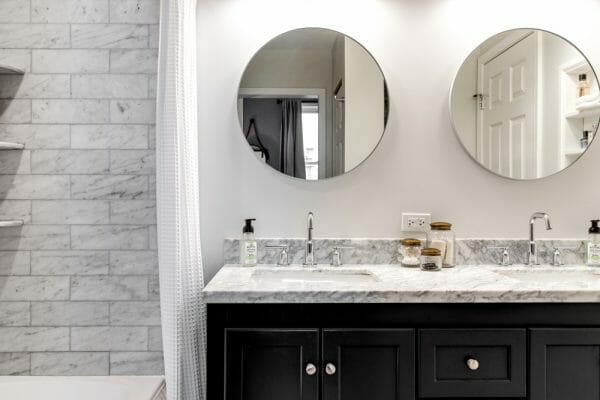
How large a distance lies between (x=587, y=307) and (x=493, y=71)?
1091 mm

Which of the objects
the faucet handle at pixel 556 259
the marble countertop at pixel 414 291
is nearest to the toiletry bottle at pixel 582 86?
the faucet handle at pixel 556 259

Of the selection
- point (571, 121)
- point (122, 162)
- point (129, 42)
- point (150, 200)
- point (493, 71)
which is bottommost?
point (150, 200)

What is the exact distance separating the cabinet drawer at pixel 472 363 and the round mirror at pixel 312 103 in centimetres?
88

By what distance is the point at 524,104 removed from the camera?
2.06m

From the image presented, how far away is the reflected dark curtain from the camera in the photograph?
2051 millimetres

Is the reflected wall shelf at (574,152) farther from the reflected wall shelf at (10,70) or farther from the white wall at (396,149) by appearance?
the reflected wall shelf at (10,70)

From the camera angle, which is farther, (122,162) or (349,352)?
(122,162)

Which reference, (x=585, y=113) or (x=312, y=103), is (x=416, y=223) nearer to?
(x=312, y=103)

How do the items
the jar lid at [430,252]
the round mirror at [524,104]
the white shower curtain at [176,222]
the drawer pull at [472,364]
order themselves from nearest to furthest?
the drawer pull at [472,364] → the white shower curtain at [176,222] → the jar lid at [430,252] → the round mirror at [524,104]

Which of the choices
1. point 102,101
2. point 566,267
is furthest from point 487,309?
point 102,101

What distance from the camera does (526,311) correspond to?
1.45m

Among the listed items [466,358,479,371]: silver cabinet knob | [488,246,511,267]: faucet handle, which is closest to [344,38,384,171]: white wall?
[488,246,511,267]: faucet handle

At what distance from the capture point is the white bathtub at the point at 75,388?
6.50 feet

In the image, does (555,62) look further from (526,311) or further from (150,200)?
(150,200)
